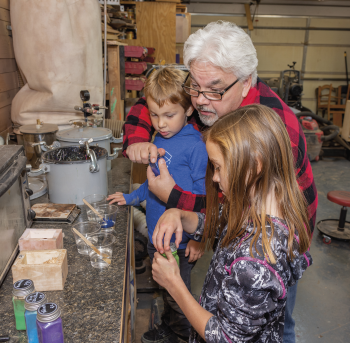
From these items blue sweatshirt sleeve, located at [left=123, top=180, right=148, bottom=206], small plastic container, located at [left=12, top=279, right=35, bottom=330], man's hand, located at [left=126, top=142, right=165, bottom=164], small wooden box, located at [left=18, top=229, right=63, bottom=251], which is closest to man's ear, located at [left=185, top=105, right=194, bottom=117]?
man's hand, located at [left=126, top=142, right=165, bottom=164]

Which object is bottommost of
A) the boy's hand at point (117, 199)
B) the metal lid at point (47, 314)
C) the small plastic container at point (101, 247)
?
the small plastic container at point (101, 247)

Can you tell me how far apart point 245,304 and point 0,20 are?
2293 millimetres

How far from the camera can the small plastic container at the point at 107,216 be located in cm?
144

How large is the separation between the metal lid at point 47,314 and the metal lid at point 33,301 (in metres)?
0.03

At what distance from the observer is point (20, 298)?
0.85 m

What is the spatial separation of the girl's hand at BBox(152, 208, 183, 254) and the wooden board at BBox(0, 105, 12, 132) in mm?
1603

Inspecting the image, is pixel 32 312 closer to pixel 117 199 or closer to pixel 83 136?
pixel 117 199

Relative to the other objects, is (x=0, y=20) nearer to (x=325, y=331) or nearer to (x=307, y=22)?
(x=325, y=331)

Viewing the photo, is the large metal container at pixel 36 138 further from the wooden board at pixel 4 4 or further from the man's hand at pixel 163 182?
the wooden board at pixel 4 4

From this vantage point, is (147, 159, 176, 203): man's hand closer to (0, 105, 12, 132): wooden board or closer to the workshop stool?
(0, 105, 12, 132): wooden board

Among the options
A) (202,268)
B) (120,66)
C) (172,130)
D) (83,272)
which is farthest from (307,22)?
(83,272)

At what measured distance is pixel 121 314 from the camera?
946mm

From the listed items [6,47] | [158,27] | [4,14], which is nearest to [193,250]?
[6,47]

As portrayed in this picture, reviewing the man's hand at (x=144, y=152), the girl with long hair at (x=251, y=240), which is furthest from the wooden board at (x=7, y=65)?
the girl with long hair at (x=251, y=240)
